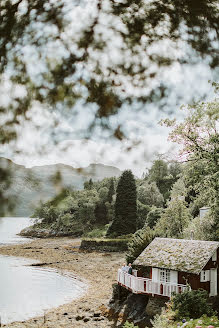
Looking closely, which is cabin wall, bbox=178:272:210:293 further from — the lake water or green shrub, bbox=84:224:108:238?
green shrub, bbox=84:224:108:238

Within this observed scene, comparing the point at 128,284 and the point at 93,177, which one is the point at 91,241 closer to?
the point at 128,284

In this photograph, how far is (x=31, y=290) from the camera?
26219 mm

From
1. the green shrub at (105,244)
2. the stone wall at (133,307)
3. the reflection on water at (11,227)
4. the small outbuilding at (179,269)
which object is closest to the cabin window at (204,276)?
the small outbuilding at (179,269)

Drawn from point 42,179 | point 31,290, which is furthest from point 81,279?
point 42,179

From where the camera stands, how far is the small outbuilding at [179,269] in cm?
1642

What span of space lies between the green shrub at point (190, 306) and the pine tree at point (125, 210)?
27.4 m

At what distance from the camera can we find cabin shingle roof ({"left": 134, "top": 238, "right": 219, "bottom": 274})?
1673 centimetres

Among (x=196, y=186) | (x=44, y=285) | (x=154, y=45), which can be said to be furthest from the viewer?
(x=44, y=285)

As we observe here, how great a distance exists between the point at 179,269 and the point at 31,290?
49.6 ft

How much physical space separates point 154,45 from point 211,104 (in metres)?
6.95

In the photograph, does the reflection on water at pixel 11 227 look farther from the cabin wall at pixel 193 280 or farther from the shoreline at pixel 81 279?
the cabin wall at pixel 193 280

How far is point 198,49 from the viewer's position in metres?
2.55

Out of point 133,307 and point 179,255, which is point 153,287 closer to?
point 179,255

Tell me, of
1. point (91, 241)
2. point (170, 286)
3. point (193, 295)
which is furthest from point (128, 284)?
point (91, 241)
